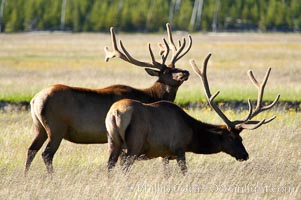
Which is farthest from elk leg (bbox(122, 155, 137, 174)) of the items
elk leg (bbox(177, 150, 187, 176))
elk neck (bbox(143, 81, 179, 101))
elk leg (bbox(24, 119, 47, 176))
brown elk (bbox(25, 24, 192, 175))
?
elk neck (bbox(143, 81, 179, 101))

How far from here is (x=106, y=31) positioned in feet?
339

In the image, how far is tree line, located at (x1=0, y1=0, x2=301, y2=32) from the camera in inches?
4171

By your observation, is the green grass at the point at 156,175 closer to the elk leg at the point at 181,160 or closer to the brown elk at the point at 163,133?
the elk leg at the point at 181,160

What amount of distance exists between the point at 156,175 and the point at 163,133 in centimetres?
74

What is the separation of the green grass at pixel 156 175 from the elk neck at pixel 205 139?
33 centimetres

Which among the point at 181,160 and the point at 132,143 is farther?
the point at 181,160

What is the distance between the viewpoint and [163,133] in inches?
424

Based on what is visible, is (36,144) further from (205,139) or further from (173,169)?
(205,139)

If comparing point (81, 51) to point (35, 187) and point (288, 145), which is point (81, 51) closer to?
point (288, 145)

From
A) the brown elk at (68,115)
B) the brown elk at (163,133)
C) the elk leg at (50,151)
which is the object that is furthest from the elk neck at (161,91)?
the elk leg at (50,151)

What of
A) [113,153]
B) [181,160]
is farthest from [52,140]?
[181,160]

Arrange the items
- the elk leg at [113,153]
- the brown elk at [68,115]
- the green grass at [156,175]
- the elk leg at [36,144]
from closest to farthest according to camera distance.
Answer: the green grass at [156,175]
the elk leg at [113,153]
the brown elk at [68,115]
the elk leg at [36,144]

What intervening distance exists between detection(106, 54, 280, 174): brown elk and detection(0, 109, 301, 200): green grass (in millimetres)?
296

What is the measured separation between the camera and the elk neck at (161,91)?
42.2ft
